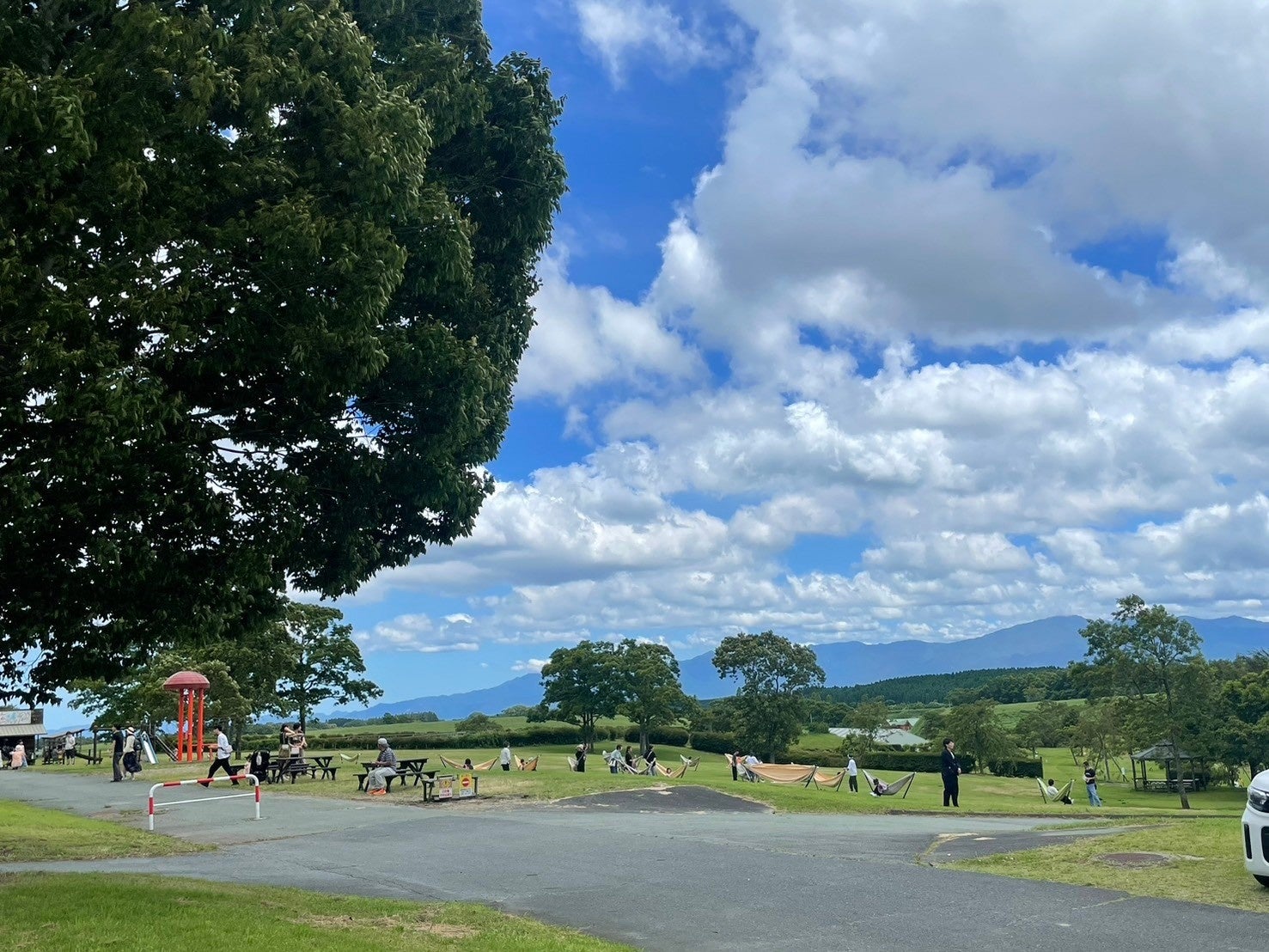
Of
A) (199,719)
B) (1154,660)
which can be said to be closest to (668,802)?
(199,719)

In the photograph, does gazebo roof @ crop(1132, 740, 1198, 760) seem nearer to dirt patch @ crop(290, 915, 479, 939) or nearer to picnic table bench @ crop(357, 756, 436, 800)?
picnic table bench @ crop(357, 756, 436, 800)

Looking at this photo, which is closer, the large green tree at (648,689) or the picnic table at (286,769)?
the picnic table at (286,769)

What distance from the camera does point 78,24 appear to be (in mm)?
10438

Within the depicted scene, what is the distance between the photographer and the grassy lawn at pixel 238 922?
29.6ft

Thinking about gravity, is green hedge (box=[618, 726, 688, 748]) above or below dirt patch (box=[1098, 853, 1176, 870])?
below

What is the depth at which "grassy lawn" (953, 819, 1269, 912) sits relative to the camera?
10.8 m

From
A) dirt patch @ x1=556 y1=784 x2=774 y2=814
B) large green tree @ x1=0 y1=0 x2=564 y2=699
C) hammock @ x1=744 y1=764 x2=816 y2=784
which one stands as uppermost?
large green tree @ x1=0 y1=0 x2=564 y2=699

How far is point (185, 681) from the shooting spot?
141 feet

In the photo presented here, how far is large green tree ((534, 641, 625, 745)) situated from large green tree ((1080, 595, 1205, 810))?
113 ft

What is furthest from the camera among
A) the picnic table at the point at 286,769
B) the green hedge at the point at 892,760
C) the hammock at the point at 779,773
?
the green hedge at the point at 892,760

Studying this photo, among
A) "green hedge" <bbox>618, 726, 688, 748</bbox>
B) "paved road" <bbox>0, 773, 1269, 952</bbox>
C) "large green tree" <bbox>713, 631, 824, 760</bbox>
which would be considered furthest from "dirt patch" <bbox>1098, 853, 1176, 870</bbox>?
"green hedge" <bbox>618, 726, 688, 748</bbox>

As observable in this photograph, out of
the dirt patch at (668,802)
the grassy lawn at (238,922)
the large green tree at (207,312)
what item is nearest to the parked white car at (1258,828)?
the grassy lawn at (238,922)

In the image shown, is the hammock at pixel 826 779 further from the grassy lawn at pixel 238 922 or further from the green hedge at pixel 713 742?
the green hedge at pixel 713 742

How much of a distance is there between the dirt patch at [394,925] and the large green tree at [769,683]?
2645 inches
